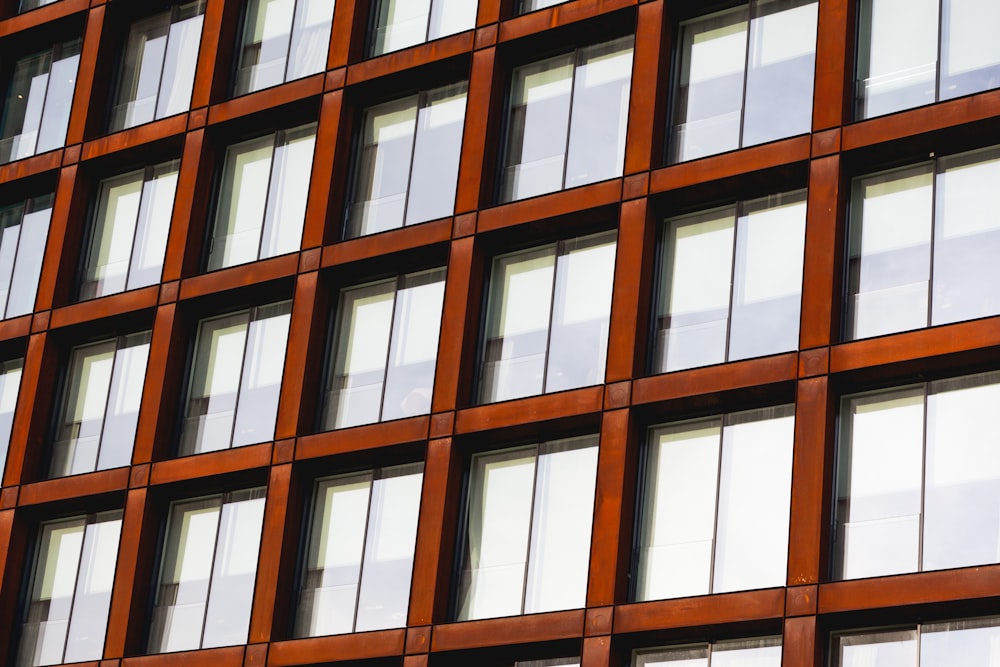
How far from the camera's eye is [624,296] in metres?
33.6

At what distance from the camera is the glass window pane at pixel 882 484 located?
29594 mm

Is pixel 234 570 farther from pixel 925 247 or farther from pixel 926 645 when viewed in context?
pixel 925 247

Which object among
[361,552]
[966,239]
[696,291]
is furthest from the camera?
[361,552]

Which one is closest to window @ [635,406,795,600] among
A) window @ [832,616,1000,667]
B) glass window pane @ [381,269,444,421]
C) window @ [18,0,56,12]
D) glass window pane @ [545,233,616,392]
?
window @ [832,616,1000,667]

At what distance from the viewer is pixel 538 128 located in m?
36.9

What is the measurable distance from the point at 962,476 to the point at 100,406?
18.8m

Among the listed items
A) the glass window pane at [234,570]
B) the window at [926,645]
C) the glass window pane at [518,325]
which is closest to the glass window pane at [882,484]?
the window at [926,645]

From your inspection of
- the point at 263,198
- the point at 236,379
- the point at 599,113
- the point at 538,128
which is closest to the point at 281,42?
the point at 263,198

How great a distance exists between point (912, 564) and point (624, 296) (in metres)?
7.27

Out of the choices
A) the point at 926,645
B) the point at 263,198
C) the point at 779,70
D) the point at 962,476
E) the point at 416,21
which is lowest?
the point at 926,645

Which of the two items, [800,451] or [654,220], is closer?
[800,451]

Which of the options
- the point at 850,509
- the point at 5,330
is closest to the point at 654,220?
the point at 850,509

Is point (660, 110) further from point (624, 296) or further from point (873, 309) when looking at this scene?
point (873, 309)

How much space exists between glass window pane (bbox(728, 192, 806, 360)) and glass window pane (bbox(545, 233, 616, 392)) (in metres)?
2.60
